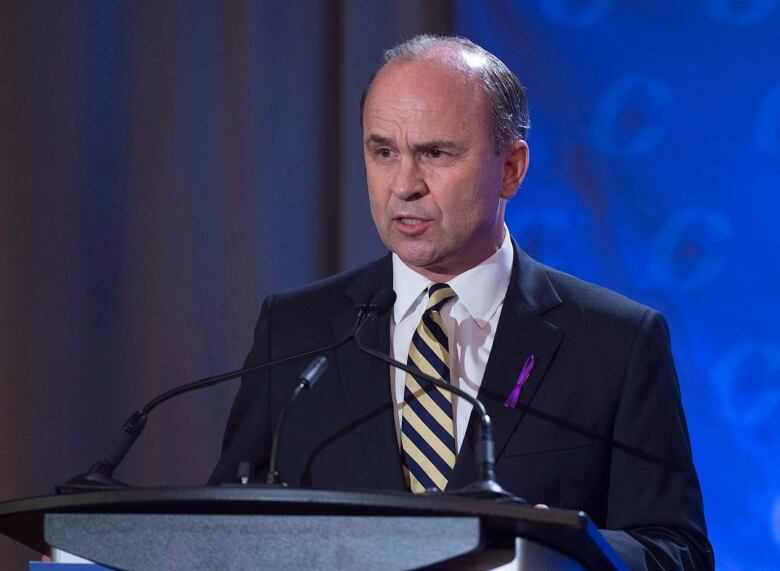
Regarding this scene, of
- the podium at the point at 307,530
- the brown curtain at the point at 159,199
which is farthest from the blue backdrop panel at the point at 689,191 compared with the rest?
the podium at the point at 307,530

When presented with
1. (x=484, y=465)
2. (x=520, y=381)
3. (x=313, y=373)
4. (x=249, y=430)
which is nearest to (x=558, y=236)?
(x=520, y=381)

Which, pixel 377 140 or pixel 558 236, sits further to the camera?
pixel 558 236

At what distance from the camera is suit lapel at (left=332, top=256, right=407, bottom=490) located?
179cm

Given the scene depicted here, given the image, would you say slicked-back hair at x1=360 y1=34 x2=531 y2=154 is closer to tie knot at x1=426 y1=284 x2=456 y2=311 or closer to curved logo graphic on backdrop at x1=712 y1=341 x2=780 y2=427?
tie knot at x1=426 y1=284 x2=456 y2=311

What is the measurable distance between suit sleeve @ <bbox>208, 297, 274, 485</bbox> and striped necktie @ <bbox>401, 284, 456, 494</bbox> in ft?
0.84

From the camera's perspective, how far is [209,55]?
107 inches

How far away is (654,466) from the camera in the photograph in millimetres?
1781

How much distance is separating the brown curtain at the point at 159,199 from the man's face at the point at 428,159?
75 cm

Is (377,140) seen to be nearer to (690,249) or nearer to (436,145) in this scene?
(436,145)

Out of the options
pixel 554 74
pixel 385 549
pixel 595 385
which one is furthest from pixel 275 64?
pixel 385 549

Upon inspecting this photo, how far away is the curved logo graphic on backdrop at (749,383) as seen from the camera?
2.46 metres

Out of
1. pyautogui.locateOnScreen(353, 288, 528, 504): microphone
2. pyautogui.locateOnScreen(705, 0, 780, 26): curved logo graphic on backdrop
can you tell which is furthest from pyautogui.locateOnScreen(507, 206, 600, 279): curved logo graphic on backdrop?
pyautogui.locateOnScreen(353, 288, 528, 504): microphone

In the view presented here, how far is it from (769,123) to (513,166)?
75 cm

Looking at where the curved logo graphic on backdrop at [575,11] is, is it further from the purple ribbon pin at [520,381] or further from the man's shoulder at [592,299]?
the purple ribbon pin at [520,381]
